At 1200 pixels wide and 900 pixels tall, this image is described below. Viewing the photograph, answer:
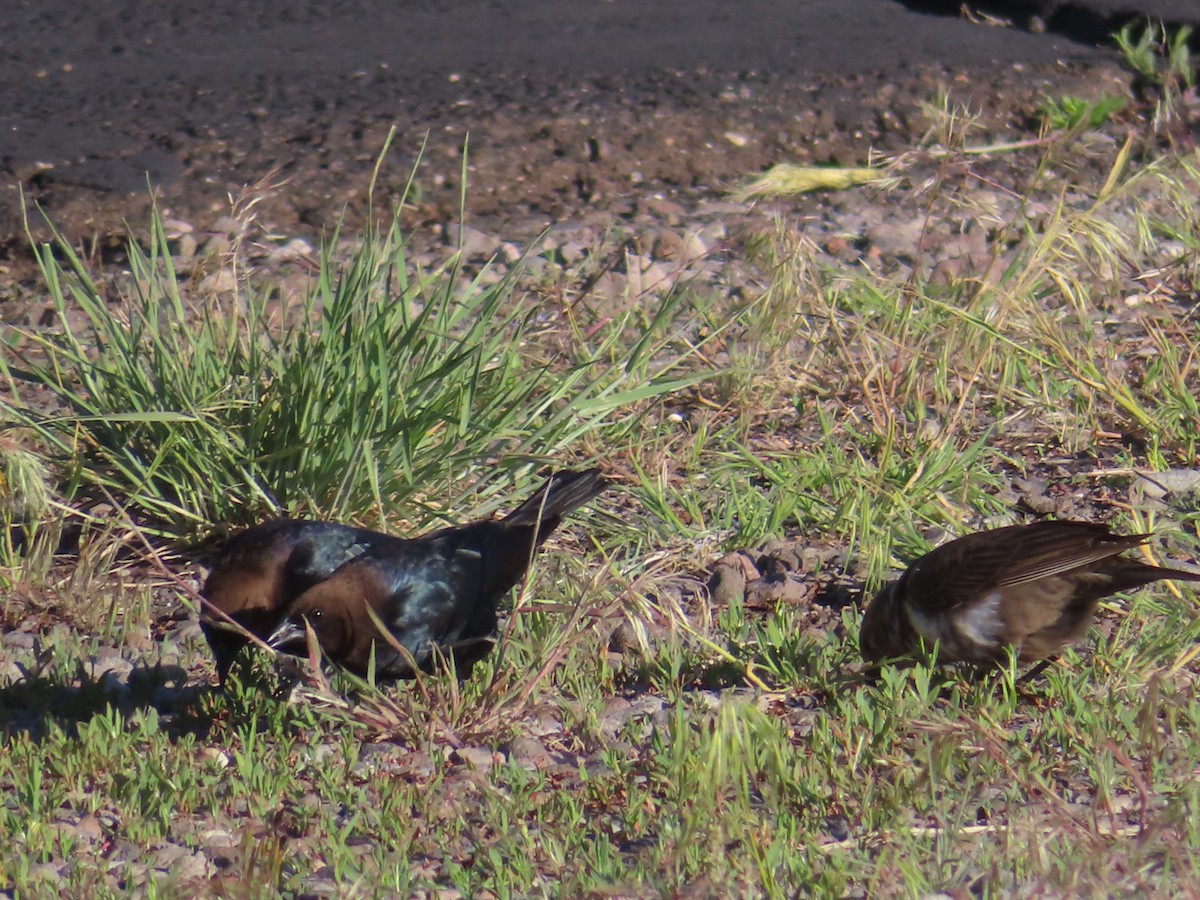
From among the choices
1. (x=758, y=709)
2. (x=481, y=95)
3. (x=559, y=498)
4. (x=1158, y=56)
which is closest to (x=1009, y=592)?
(x=758, y=709)

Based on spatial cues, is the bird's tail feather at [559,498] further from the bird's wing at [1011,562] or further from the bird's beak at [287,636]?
the bird's wing at [1011,562]

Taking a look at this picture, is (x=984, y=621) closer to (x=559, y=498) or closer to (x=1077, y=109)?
(x=559, y=498)

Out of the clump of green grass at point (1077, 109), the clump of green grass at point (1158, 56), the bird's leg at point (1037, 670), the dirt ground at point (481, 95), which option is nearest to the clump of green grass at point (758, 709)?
the bird's leg at point (1037, 670)

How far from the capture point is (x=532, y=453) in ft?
16.4

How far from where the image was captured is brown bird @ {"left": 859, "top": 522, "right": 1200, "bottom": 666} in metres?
3.92

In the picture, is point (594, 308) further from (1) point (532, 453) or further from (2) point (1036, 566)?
(2) point (1036, 566)

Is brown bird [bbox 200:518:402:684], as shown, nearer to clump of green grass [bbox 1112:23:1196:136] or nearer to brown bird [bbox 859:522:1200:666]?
brown bird [bbox 859:522:1200:666]

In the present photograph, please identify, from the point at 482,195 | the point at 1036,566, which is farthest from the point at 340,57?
the point at 1036,566

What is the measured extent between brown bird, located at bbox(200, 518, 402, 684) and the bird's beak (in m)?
0.09

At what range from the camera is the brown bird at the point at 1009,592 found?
3918 mm

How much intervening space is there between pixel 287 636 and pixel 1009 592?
1.75m

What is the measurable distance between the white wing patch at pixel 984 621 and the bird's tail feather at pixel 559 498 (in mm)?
1077

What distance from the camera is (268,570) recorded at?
13.4ft

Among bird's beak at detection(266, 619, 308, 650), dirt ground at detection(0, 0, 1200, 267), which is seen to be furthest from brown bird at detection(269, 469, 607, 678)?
dirt ground at detection(0, 0, 1200, 267)
